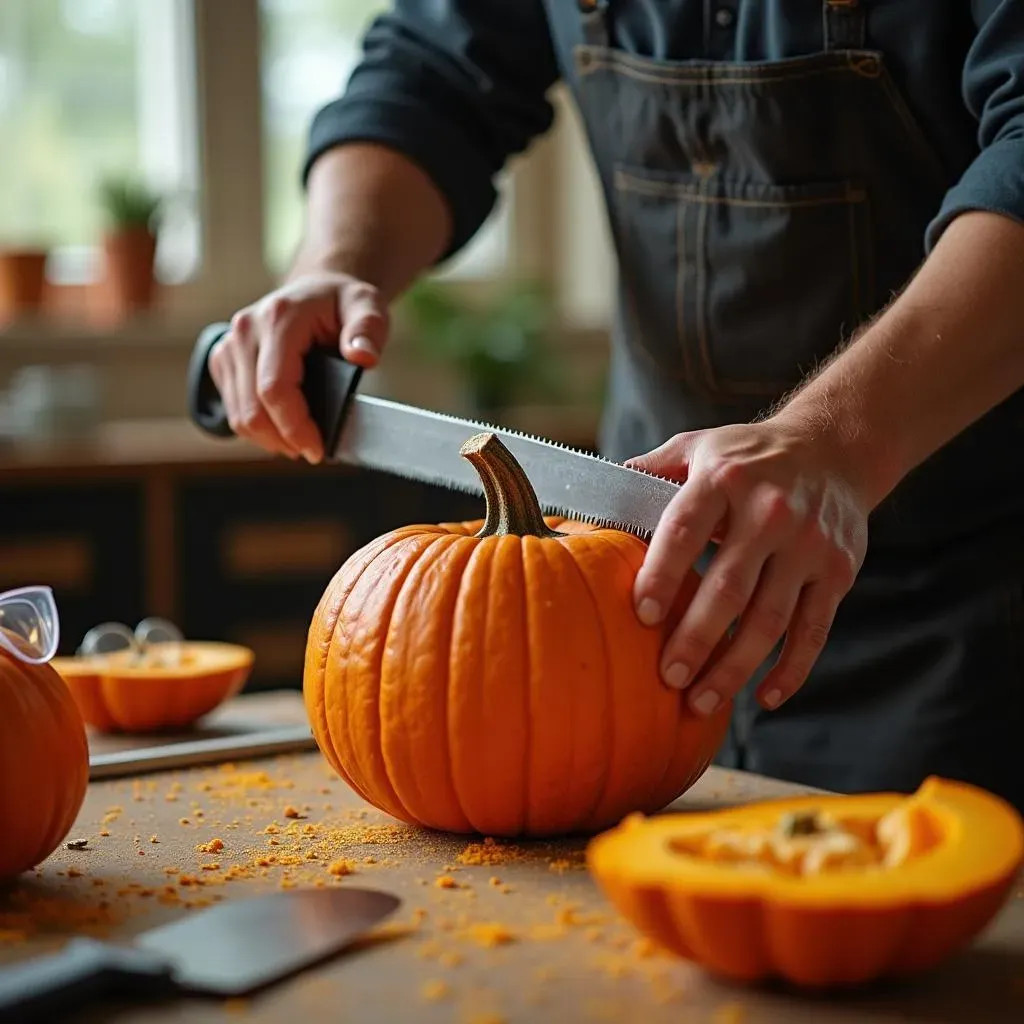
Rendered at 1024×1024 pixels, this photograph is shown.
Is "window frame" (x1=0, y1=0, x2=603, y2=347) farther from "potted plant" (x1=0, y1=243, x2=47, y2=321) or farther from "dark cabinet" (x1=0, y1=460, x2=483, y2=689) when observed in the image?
"dark cabinet" (x1=0, y1=460, x2=483, y2=689)

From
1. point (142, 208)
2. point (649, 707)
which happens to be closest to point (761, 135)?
point (649, 707)

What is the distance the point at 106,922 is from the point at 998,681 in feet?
2.88

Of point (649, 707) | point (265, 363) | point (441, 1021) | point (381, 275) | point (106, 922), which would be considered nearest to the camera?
point (441, 1021)

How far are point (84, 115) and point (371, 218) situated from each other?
88.3 inches

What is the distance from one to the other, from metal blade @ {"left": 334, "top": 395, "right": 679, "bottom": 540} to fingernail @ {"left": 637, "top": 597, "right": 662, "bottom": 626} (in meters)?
0.08

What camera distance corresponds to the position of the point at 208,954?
2.45 feet

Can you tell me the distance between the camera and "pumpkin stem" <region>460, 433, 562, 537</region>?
39.8 inches

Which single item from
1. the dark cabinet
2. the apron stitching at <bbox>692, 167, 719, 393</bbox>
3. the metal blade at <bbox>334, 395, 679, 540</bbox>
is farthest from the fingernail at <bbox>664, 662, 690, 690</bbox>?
the dark cabinet

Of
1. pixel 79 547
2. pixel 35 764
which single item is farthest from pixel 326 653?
pixel 79 547

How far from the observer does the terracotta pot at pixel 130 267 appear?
135 inches

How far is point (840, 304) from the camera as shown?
143cm

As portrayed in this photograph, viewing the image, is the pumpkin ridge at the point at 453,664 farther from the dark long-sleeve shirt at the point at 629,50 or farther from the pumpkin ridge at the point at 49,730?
the dark long-sleeve shirt at the point at 629,50

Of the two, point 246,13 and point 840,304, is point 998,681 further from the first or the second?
point 246,13

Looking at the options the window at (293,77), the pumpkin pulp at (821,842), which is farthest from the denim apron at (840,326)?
the window at (293,77)
